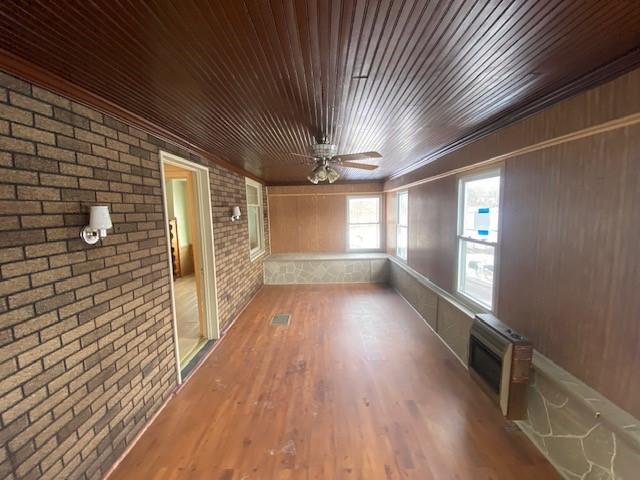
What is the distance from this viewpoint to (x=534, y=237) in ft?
6.89

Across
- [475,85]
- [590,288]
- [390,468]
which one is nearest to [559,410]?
[590,288]

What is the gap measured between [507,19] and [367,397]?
2.75 m

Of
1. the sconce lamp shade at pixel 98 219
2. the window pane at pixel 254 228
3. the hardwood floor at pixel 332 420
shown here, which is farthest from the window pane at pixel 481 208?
the window pane at pixel 254 228

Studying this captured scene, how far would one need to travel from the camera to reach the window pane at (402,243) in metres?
5.66

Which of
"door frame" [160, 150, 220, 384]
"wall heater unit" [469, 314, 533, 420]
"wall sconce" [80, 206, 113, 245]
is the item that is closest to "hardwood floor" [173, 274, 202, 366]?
"door frame" [160, 150, 220, 384]

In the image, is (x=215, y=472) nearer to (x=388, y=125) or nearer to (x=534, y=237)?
(x=534, y=237)

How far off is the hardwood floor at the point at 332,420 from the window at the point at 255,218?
257 centimetres

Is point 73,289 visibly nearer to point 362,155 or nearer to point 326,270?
point 362,155

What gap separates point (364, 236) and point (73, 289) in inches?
245

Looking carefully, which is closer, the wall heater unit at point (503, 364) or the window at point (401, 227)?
the wall heater unit at point (503, 364)

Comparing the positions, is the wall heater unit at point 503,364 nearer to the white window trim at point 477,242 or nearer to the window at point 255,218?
the white window trim at point 477,242

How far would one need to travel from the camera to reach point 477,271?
3039 mm

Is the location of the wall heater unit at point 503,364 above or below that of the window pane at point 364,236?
below

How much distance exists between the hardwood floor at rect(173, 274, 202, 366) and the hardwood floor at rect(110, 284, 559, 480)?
1.18ft
